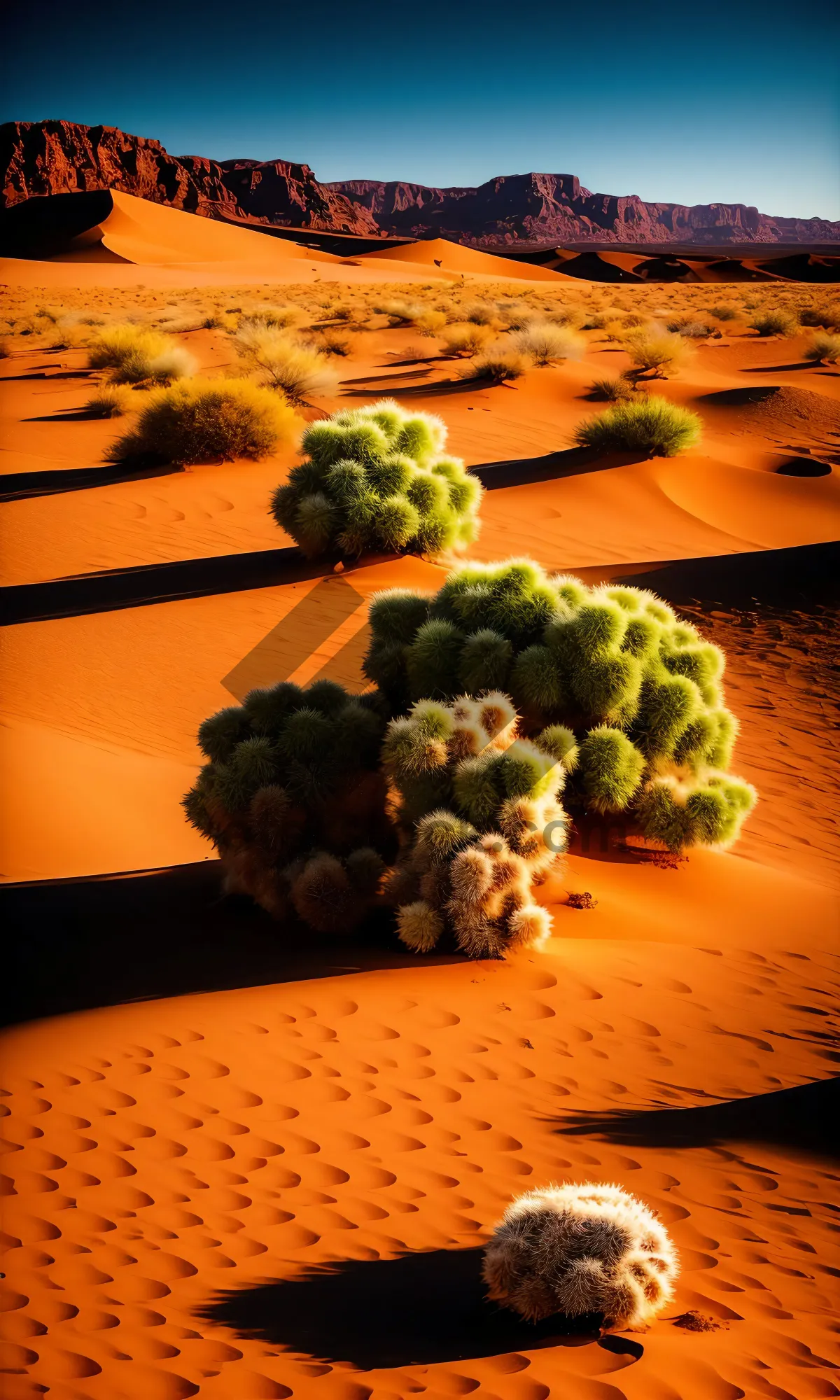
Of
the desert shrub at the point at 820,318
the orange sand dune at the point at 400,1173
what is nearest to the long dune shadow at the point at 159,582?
the orange sand dune at the point at 400,1173

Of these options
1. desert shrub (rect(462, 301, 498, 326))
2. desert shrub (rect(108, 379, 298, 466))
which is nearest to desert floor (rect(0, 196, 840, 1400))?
desert shrub (rect(108, 379, 298, 466))

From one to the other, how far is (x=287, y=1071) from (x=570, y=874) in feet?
9.36

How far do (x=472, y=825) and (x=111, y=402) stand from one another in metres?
19.0

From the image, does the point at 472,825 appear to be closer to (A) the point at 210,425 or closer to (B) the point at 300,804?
(B) the point at 300,804

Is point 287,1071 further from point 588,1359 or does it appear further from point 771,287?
point 771,287

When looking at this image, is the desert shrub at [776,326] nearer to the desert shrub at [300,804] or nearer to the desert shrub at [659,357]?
the desert shrub at [659,357]

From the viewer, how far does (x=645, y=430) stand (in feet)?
59.8

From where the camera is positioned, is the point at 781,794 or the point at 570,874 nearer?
the point at 570,874

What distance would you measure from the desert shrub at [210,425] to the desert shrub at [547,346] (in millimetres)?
9635

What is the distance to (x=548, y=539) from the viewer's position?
15.1 meters

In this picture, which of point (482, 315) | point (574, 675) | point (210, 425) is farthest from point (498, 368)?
point (574, 675)

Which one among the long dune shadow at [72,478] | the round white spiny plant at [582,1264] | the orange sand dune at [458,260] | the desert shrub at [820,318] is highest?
the orange sand dune at [458,260]

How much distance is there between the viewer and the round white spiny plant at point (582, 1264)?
10.5 ft

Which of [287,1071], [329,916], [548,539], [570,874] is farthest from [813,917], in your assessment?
[548,539]
